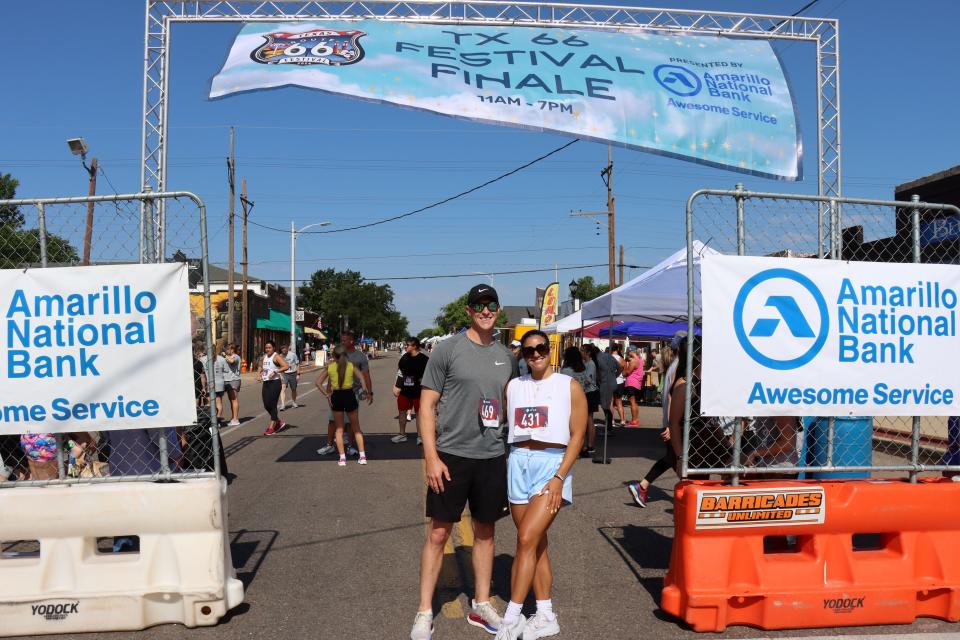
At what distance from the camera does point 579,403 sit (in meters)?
4.20

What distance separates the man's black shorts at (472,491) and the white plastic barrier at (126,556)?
1385 mm

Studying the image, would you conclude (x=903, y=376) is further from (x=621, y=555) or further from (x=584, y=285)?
(x=584, y=285)

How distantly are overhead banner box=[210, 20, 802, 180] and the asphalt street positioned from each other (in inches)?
163

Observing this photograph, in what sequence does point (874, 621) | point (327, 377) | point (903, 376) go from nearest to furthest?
point (874, 621) < point (903, 376) < point (327, 377)

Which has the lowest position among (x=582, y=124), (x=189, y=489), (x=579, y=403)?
(x=189, y=489)

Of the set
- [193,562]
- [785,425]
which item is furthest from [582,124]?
[193,562]

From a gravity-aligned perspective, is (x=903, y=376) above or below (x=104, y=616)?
above

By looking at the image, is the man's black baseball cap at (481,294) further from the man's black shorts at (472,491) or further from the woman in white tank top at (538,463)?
the man's black shorts at (472,491)

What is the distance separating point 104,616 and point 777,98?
8.61 metres

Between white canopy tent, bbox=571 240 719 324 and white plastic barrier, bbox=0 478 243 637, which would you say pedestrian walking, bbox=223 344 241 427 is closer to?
white canopy tent, bbox=571 240 719 324

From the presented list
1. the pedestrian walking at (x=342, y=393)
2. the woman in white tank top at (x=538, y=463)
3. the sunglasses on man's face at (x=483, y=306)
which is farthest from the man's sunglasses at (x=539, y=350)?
the pedestrian walking at (x=342, y=393)

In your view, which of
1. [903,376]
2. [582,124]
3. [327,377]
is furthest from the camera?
[327,377]

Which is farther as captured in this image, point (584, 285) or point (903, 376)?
point (584, 285)

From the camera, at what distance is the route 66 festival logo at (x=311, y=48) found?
8305 millimetres
